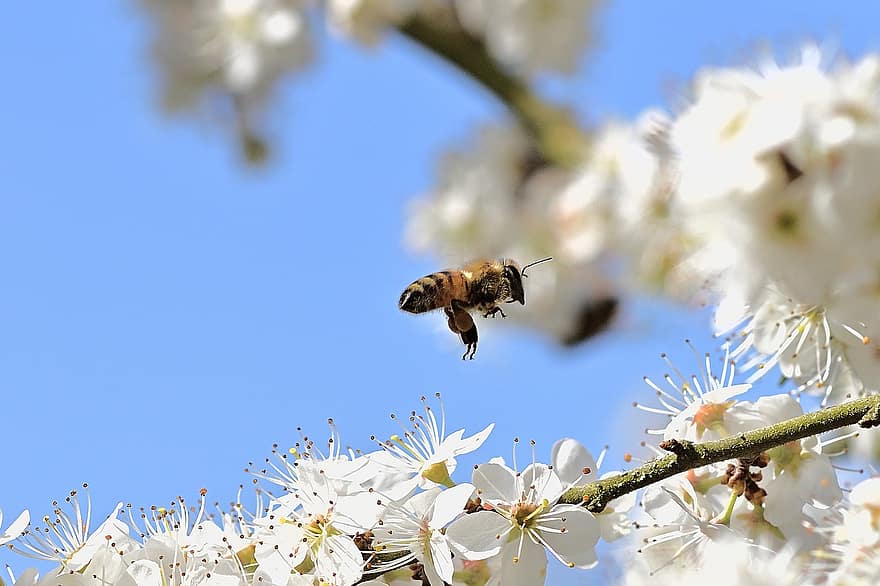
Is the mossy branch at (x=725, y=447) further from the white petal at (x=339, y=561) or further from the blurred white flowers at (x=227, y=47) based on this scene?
the blurred white flowers at (x=227, y=47)

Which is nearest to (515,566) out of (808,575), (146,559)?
(808,575)

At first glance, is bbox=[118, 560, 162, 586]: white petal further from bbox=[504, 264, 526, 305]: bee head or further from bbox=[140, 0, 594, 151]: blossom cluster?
bbox=[140, 0, 594, 151]: blossom cluster

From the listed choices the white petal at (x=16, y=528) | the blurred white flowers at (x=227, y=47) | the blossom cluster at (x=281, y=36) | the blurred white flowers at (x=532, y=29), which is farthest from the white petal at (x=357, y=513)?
the blurred white flowers at (x=227, y=47)

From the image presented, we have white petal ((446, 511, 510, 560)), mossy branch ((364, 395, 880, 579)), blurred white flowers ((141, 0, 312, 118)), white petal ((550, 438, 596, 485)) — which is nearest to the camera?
mossy branch ((364, 395, 880, 579))

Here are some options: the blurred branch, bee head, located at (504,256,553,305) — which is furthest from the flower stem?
the blurred branch

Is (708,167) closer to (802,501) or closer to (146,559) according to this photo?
(802,501)

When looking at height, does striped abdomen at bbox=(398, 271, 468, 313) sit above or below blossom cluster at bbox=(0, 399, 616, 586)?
above
